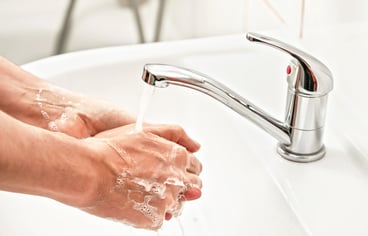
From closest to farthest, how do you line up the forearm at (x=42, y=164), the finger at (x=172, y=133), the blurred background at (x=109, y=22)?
the forearm at (x=42, y=164) < the finger at (x=172, y=133) < the blurred background at (x=109, y=22)

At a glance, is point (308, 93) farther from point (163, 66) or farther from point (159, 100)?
point (159, 100)

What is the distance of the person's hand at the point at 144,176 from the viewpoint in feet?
2.27

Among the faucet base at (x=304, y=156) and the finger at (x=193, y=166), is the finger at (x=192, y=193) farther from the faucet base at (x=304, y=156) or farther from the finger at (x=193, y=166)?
the faucet base at (x=304, y=156)

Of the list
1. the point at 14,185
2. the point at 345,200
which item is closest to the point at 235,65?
the point at 345,200

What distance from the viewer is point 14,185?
60cm

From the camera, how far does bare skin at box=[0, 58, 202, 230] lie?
600 mm

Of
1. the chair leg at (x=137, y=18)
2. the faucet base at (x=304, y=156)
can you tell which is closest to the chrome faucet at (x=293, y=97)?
the faucet base at (x=304, y=156)

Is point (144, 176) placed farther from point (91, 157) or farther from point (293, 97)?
point (293, 97)

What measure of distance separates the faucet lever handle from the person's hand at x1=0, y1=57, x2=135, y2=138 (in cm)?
21

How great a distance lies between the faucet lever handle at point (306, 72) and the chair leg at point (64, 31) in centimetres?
51

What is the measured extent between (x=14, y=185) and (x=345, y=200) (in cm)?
36

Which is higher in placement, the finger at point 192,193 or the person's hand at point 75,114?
the person's hand at point 75,114

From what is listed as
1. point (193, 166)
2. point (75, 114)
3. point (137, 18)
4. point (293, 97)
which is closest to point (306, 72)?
point (293, 97)

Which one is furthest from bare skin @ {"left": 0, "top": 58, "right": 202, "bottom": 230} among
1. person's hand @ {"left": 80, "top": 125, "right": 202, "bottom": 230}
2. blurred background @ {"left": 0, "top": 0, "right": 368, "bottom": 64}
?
blurred background @ {"left": 0, "top": 0, "right": 368, "bottom": 64}
